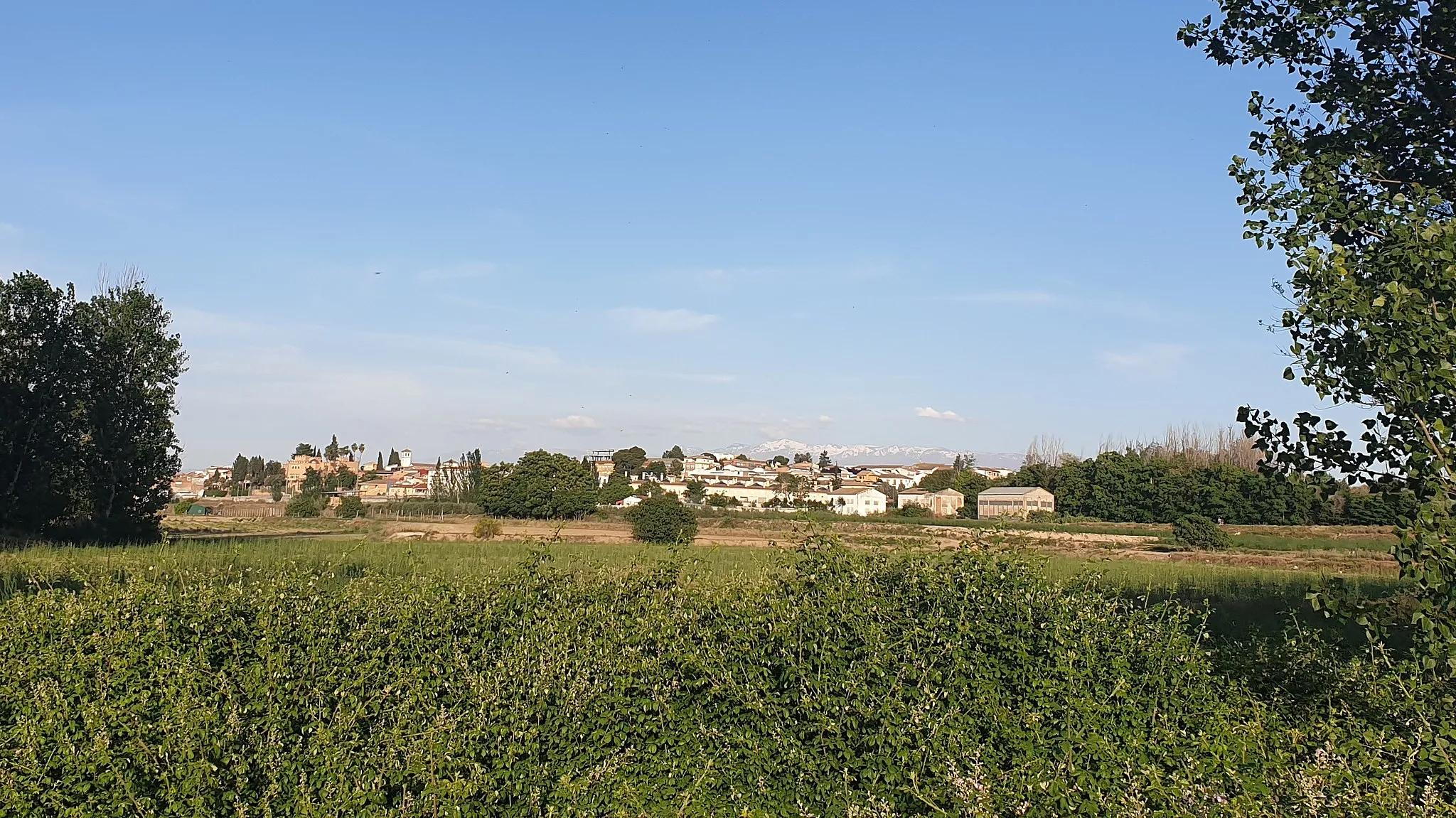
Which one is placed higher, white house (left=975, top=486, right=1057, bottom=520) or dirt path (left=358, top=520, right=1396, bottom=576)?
white house (left=975, top=486, right=1057, bottom=520)

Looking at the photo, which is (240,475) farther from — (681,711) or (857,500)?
(681,711)

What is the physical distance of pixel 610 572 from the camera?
364 inches

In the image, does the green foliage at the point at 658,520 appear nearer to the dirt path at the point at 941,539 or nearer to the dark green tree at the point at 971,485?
the dirt path at the point at 941,539

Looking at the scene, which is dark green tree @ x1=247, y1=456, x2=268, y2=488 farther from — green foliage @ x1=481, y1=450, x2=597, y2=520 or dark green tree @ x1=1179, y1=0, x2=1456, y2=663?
dark green tree @ x1=1179, y1=0, x2=1456, y2=663

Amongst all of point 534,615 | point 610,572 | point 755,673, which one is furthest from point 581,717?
point 610,572

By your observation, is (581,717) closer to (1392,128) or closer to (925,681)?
(925,681)

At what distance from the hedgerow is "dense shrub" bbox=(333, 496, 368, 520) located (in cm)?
5784

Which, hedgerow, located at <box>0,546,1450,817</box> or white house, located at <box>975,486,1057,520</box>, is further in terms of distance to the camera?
white house, located at <box>975,486,1057,520</box>

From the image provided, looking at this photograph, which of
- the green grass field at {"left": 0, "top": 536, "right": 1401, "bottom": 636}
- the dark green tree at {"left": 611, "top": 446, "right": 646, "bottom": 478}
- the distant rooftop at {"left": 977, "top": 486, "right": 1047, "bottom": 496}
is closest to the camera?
the green grass field at {"left": 0, "top": 536, "right": 1401, "bottom": 636}

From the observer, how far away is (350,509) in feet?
213

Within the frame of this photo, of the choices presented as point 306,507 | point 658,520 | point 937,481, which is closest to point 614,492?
point 306,507

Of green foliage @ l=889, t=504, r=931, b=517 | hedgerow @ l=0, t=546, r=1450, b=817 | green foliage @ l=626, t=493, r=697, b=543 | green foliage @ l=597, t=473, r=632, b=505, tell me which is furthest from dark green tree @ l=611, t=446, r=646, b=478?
hedgerow @ l=0, t=546, r=1450, b=817

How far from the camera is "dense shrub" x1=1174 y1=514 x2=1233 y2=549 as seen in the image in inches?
1545

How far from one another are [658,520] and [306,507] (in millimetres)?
37329
